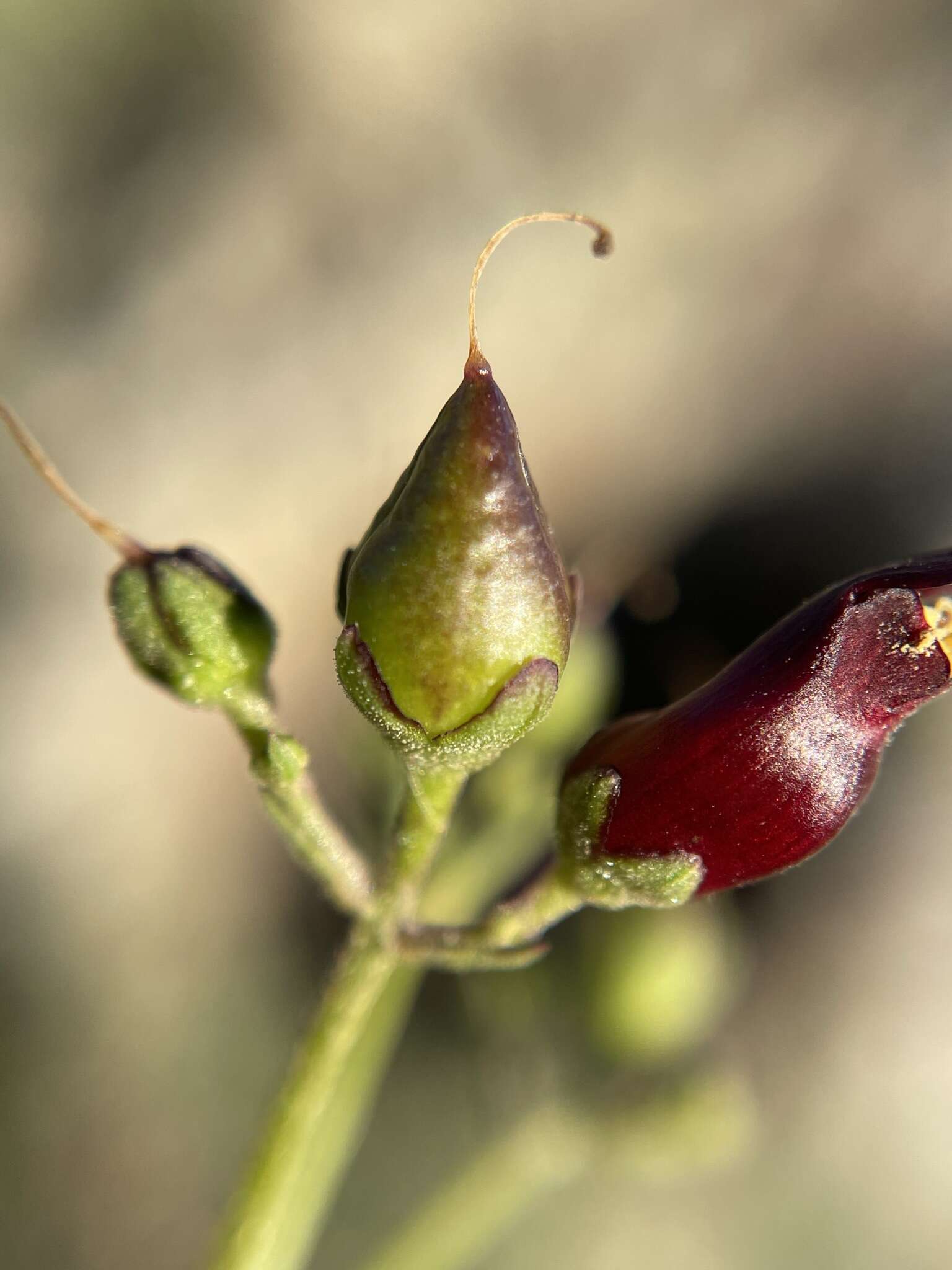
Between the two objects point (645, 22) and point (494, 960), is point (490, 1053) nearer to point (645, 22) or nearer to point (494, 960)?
point (494, 960)

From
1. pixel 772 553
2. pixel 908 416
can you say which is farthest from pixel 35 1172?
pixel 908 416

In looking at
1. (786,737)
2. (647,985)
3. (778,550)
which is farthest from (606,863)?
(778,550)

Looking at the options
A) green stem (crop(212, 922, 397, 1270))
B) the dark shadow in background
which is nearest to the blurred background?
the dark shadow in background

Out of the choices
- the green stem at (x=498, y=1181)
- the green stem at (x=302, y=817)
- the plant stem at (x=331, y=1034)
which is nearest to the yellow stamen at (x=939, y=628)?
the plant stem at (x=331, y=1034)

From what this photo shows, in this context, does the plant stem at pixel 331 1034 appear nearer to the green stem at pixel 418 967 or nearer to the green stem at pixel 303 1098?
the green stem at pixel 303 1098

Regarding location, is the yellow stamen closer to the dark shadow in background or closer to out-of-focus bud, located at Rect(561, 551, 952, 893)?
out-of-focus bud, located at Rect(561, 551, 952, 893)

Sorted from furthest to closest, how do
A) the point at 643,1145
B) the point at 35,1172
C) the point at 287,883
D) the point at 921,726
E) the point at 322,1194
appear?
the point at 287,883 → the point at 35,1172 → the point at 921,726 → the point at 643,1145 → the point at 322,1194

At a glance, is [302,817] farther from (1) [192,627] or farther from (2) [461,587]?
(2) [461,587]
